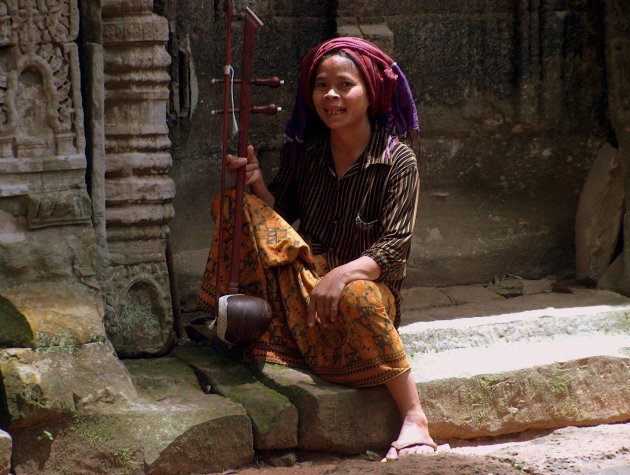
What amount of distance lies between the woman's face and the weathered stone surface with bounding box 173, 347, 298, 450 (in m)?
1.01

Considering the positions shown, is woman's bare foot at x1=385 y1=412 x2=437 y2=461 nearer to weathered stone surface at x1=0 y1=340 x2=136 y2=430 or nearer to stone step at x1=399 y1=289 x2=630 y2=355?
stone step at x1=399 y1=289 x2=630 y2=355

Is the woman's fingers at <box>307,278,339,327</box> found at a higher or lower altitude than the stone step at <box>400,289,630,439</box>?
higher

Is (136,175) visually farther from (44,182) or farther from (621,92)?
(621,92)

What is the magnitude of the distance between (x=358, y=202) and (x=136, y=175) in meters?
0.90

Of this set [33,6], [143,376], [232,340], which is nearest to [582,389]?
[232,340]

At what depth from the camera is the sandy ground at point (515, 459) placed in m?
3.89

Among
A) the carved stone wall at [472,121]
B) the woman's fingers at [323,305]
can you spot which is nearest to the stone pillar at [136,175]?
the carved stone wall at [472,121]

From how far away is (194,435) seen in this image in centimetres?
398

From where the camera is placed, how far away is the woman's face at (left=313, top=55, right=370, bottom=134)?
4.35 meters

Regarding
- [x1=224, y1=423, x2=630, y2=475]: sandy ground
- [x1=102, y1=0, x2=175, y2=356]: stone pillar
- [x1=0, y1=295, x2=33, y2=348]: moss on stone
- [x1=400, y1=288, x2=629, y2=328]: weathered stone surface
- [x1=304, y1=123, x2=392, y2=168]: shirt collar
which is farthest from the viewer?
[x1=400, y1=288, x2=629, y2=328]: weathered stone surface

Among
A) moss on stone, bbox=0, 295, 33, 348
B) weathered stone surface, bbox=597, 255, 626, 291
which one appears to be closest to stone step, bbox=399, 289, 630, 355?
weathered stone surface, bbox=597, 255, 626, 291

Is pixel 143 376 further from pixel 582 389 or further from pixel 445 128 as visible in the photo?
pixel 445 128

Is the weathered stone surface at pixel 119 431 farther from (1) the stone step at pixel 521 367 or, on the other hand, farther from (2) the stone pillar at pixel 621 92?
(2) the stone pillar at pixel 621 92

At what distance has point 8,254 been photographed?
165 inches
